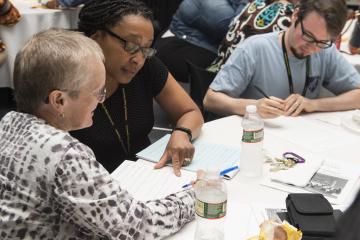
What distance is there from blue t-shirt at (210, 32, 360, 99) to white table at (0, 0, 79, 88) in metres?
1.79

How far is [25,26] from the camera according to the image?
3.58 m

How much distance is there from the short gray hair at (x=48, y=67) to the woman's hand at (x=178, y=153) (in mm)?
553

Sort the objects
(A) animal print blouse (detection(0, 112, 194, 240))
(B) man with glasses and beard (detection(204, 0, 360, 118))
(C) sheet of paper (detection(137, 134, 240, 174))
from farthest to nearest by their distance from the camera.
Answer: (B) man with glasses and beard (detection(204, 0, 360, 118)) → (C) sheet of paper (detection(137, 134, 240, 174)) → (A) animal print blouse (detection(0, 112, 194, 240))

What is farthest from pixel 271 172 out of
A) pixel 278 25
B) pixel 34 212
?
pixel 278 25

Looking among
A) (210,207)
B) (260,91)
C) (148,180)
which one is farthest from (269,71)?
(210,207)

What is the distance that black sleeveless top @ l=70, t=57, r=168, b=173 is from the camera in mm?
1824

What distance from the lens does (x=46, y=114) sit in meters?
1.16

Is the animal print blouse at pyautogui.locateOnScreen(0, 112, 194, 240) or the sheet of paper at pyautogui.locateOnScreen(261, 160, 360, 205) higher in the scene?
the animal print blouse at pyautogui.locateOnScreen(0, 112, 194, 240)

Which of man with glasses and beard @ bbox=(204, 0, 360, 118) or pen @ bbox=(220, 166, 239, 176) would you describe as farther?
man with glasses and beard @ bbox=(204, 0, 360, 118)

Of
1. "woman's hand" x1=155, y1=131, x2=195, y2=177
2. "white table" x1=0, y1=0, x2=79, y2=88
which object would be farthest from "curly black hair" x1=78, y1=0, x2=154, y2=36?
"white table" x1=0, y1=0, x2=79, y2=88

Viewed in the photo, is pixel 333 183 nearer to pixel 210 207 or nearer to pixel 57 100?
pixel 210 207

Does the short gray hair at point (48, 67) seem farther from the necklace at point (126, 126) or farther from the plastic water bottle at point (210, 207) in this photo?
the necklace at point (126, 126)

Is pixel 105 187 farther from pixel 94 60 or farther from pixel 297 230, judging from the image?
pixel 297 230

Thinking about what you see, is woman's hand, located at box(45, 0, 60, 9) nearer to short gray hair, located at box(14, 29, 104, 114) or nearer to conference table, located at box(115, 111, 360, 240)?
Result: conference table, located at box(115, 111, 360, 240)
